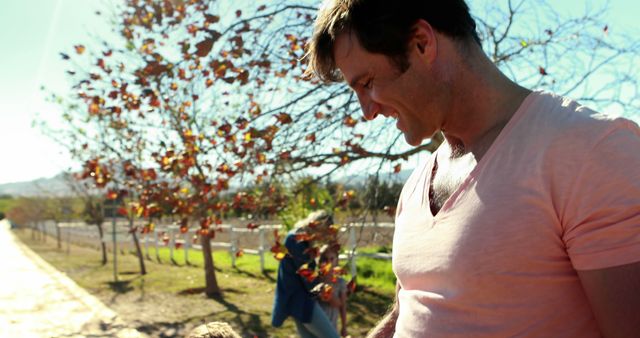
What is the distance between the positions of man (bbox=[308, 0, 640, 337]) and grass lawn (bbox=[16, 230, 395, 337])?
7.15 metres

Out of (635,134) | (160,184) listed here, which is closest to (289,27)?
(160,184)

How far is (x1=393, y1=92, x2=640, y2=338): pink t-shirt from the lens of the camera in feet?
3.35

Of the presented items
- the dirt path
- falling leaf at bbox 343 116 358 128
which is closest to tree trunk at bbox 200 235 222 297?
the dirt path

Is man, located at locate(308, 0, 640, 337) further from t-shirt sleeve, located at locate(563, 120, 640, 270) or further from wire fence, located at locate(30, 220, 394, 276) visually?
wire fence, located at locate(30, 220, 394, 276)

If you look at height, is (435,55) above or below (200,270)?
above

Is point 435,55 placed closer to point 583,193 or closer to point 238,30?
point 583,193

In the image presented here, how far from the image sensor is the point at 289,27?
5.51 m

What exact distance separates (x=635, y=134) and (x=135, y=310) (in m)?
11.6

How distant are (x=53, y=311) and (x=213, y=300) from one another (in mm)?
2996

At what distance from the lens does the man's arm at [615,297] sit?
101 cm

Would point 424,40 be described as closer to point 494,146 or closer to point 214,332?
point 494,146

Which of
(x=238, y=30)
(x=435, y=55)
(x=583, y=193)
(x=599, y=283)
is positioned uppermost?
(x=238, y=30)

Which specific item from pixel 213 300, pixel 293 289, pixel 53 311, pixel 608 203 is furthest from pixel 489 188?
pixel 53 311

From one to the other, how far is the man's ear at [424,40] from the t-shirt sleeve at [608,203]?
1.42 feet
